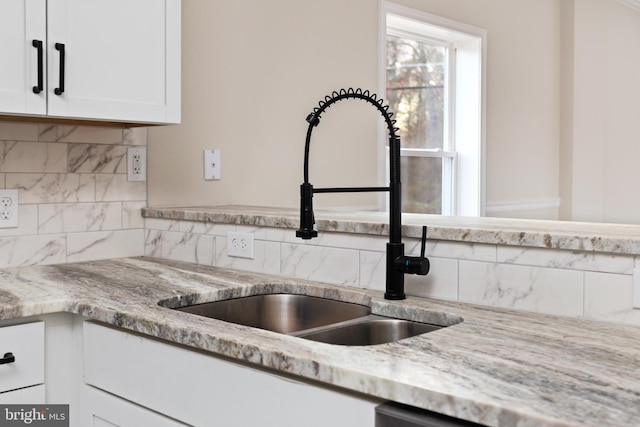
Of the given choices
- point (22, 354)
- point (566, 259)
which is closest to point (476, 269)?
point (566, 259)

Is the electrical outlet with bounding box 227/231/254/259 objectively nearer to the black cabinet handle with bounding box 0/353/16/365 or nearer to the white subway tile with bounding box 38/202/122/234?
the white subway tile with bounding box 38/202/122/234

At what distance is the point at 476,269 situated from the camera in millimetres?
1542

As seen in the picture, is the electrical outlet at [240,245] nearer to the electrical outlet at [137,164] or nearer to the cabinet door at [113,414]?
the electrical outlet at [137,164]

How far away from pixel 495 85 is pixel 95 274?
9.88 ft

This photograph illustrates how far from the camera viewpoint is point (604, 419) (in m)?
0.83

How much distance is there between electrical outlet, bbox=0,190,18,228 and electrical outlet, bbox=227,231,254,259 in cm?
67

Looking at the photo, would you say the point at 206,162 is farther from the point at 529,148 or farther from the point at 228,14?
the point at 529,148

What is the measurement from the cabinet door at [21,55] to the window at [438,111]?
7.27 ft

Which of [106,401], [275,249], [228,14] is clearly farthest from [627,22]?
[106,401]

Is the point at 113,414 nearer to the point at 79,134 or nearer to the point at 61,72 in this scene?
the point at 61,72

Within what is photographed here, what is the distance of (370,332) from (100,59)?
1.12 metres

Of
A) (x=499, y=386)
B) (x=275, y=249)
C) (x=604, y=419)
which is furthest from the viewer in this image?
(x=275, y=249)

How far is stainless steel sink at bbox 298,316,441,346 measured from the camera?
1.49 meters

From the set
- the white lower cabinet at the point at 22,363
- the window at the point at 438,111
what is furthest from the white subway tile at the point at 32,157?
the window at the point at 438,111
